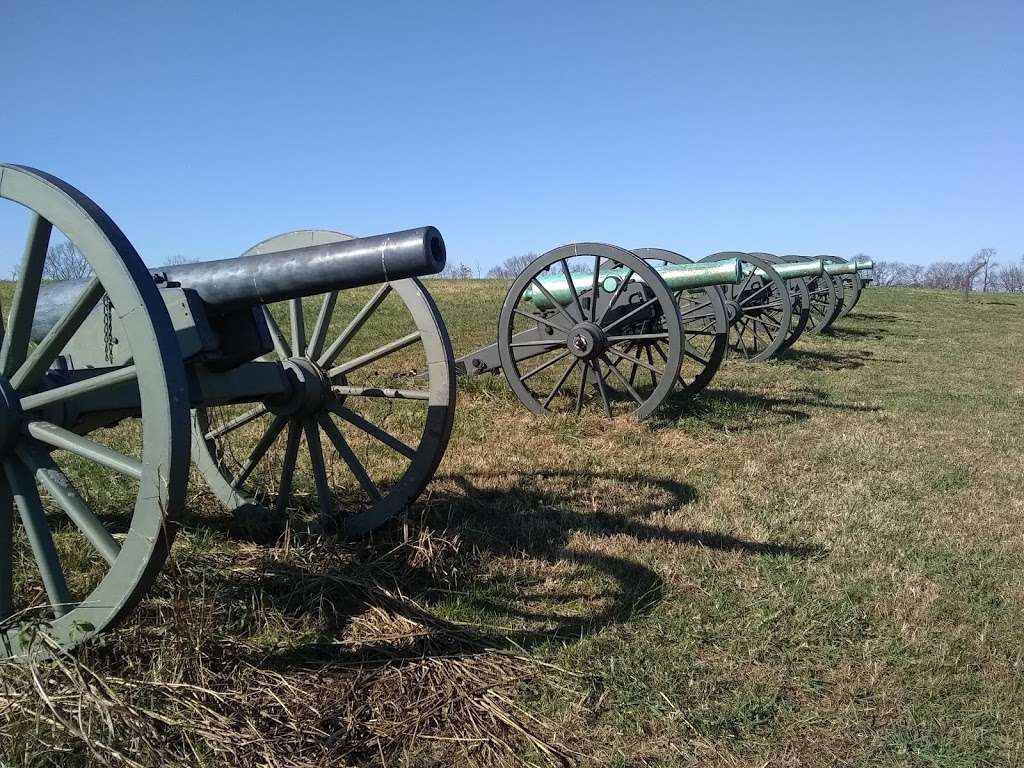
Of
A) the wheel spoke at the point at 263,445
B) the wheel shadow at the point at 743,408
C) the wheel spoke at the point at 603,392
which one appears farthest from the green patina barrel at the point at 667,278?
the wheel spoke at the point at 263,445

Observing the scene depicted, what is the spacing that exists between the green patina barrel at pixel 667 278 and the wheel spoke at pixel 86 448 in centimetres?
606

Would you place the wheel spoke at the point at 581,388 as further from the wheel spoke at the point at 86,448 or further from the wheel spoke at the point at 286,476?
the wheel spoke at the point at 86,448

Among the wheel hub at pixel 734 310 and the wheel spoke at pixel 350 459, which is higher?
the wheel hub at pixel 734 310

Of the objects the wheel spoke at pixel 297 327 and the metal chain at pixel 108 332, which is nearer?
the metal chain at pixel 108 332

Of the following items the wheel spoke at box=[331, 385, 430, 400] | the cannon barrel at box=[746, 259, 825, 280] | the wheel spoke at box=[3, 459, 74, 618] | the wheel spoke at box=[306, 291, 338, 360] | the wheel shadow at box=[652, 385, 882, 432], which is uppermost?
the cannon barrel at box=[746, 259, 825, 280]

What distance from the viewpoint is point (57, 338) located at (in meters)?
2.78

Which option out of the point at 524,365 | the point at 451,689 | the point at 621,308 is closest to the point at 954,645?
the point at 451,689

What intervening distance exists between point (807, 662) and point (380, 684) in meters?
1.78

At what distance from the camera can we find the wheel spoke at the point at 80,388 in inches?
103

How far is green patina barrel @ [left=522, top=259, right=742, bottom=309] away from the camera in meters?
8.66

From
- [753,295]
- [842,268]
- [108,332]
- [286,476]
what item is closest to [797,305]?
[753,295]

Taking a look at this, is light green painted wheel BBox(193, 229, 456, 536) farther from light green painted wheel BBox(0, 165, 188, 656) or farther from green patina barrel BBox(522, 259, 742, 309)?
green patina barrel BBox(522, 259, 742, 309)

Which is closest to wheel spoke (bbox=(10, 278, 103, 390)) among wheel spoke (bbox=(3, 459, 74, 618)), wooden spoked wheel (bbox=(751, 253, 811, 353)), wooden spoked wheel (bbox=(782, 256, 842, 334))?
wheel spoke (bbox=(3, 459, 74, 618))

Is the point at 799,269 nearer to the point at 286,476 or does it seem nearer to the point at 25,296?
the point at 286,476
